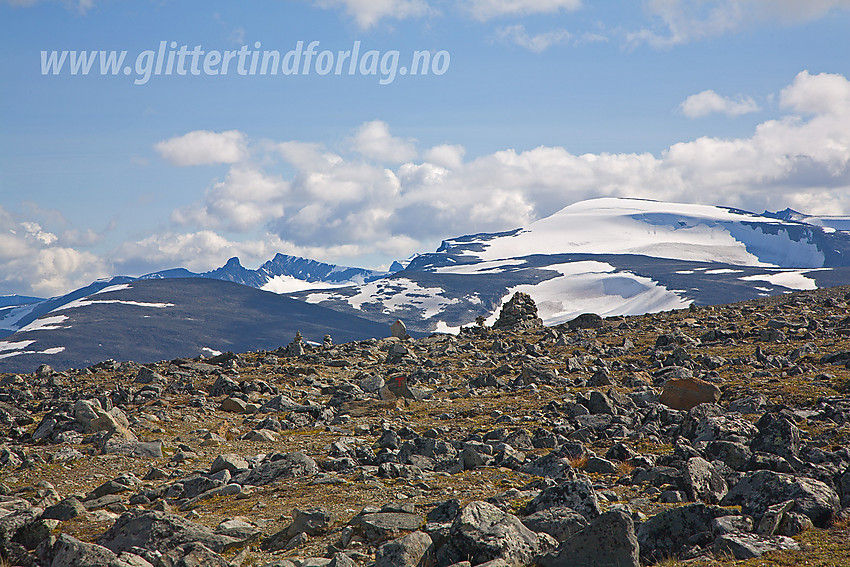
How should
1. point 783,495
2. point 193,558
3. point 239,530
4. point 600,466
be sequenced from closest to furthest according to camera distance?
point 193,558, point 783,495, point 239,530, point 600,466

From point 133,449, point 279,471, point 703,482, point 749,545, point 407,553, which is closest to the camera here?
point 749,545

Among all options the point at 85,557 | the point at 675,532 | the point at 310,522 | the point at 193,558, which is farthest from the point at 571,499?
the point at 85,557

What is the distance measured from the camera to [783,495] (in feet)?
41.4

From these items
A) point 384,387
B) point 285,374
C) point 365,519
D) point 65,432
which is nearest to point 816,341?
point 384,387

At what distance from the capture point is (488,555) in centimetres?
1098

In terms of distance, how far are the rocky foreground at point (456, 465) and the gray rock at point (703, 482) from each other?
0.14ft

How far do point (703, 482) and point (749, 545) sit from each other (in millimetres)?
3871

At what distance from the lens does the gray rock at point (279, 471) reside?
18.7 metres

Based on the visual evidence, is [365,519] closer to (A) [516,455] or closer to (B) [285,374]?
(A) [516,455]

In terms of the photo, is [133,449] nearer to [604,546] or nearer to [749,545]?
[604,546]

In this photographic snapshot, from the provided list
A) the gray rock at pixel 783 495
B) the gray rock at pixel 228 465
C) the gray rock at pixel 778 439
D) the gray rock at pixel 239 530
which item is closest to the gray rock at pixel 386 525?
the gray rock at pixel 239 530

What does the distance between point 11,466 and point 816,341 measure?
42.8 m

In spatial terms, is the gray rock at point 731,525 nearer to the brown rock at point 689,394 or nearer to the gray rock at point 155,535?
the gray rock at point 155,535

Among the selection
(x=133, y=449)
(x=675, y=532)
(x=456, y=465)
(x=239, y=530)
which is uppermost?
(x=675, y=532)
